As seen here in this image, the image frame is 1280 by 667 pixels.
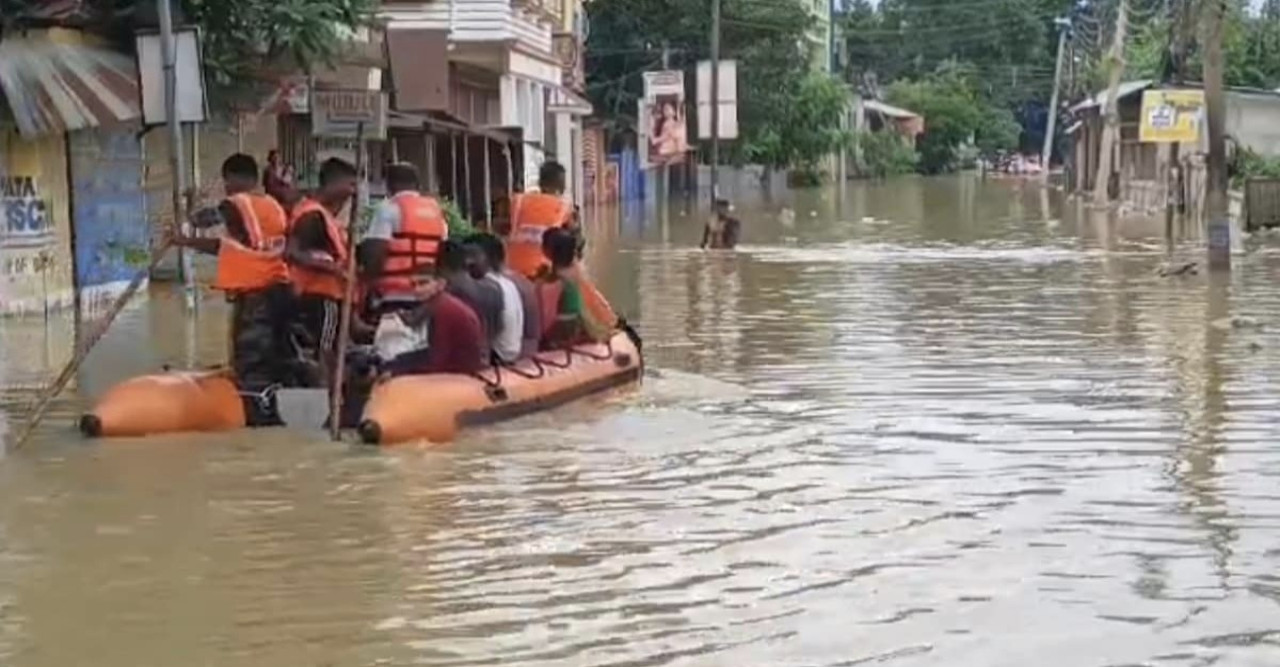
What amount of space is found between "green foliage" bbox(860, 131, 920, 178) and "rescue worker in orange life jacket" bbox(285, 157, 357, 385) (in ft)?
277

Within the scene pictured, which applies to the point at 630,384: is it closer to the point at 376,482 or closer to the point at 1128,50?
the point at 376,482

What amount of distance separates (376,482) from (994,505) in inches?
123

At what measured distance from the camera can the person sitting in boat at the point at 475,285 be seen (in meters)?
12.9

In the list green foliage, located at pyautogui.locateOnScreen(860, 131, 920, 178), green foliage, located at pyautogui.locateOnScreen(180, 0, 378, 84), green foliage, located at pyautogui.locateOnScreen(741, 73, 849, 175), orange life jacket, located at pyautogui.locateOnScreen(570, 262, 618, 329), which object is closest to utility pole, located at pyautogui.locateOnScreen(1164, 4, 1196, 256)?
green foliage, located at pyautogui.locateOnScreen(180, 0, 378, 84)

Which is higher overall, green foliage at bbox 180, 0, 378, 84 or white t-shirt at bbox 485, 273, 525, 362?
green foliage at bbox 180, 0, 378, 84

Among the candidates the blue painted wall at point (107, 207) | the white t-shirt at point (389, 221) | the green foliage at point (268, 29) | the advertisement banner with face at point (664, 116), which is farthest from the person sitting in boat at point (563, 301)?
the advertisement banner with face at point (664, 116)

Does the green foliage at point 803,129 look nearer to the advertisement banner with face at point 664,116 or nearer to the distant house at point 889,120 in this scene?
the advertisement banner with face at point 664,116

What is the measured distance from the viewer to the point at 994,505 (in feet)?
33.1

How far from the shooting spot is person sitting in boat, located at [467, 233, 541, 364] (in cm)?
1333

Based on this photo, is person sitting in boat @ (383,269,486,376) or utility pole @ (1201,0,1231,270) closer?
person sitting in boat @ (383,269,486,376)

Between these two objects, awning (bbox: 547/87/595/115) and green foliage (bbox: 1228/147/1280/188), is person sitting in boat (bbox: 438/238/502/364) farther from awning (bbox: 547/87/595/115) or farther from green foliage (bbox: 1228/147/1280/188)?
awning (bbox: 547/87/595/115)

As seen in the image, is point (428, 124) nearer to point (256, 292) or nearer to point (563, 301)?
point (563, 301)

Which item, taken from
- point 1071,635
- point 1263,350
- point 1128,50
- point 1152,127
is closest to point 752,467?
point 1071,635

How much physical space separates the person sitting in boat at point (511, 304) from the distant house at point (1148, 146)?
29297 mm
